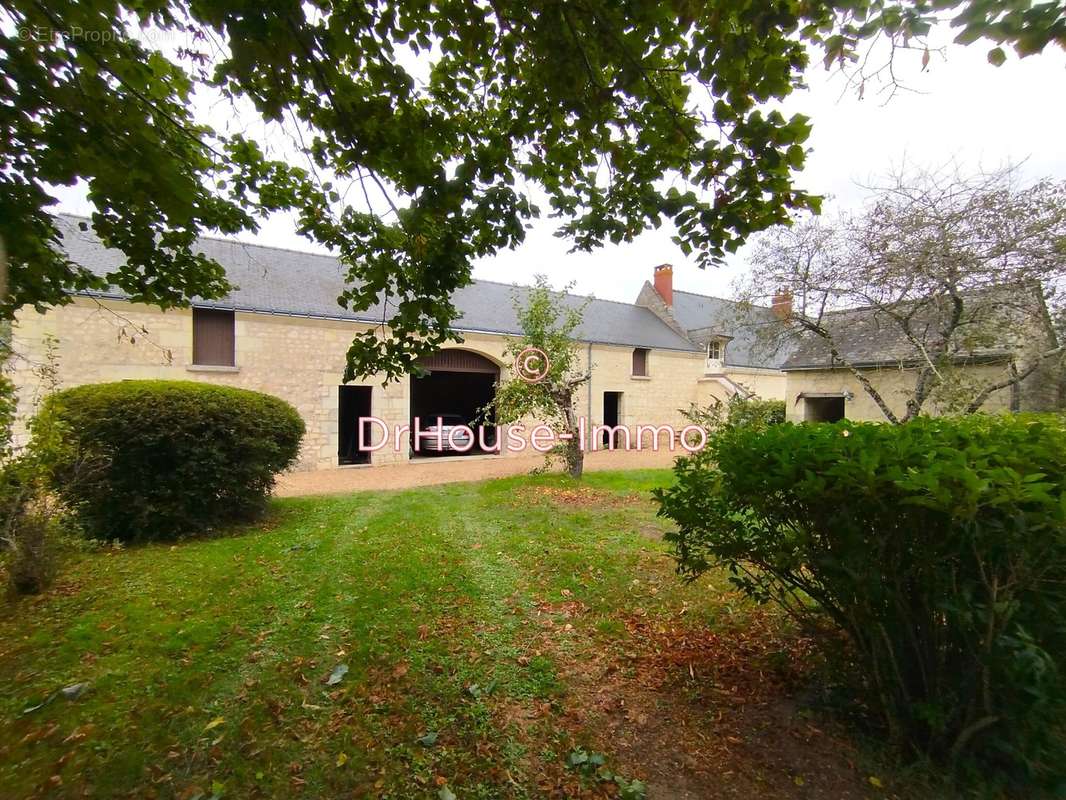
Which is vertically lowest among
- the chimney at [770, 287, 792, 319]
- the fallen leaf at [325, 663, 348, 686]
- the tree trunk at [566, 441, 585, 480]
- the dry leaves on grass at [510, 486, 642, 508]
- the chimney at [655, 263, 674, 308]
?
the fallen leaf at [325, 663, 348, 686]

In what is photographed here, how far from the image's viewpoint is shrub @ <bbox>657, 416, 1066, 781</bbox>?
1.61 metres

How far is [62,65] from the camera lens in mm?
2455

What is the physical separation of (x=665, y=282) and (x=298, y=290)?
15812 mm

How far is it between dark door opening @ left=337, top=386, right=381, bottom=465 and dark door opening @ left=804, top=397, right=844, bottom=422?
12506mm

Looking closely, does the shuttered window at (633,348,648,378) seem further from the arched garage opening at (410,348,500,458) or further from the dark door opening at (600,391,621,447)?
the arched garage opening at (410,348,500,458)

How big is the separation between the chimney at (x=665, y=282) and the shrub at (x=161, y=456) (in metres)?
19.2

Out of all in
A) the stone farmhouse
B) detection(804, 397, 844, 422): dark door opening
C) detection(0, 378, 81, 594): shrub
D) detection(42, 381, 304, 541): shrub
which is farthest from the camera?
detection(804, 397, 844, 422): dark door opening

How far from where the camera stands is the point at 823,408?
14.0 meters

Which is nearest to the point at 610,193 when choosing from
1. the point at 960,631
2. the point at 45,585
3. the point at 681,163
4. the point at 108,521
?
the point at 681,163

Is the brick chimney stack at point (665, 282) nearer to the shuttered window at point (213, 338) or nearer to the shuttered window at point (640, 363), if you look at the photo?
the shuttered window at point (640, 363)

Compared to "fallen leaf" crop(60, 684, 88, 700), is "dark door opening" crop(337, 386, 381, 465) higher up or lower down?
higher up

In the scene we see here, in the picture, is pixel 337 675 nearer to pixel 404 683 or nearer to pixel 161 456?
pixel 404 683

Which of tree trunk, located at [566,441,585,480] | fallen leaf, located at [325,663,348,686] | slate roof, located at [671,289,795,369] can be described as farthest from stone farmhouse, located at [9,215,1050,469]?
fallen leaf, located at [325,663,348,686]

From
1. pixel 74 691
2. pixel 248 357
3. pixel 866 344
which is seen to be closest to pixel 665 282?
pixel 866 344
